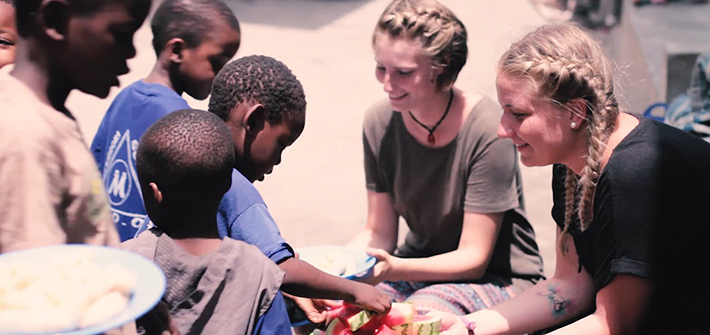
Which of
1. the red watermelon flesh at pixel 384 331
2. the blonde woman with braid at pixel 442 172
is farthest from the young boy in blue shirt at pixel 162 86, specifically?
the red watermelon flesh at pixel 384 331

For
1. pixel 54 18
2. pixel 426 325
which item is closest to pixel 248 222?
pixel 426 325

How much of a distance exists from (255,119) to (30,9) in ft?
2.54

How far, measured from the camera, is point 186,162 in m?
1.95

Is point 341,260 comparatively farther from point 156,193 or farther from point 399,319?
point 156,193

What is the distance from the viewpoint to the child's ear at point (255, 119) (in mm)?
2367

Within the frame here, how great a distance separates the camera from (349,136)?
7055 mm

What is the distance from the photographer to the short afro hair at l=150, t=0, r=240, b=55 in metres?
2.91

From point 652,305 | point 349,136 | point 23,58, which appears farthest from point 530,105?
point 349,136

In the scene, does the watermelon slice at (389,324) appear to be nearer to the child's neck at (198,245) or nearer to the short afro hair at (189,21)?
the child's neck at (198,245)

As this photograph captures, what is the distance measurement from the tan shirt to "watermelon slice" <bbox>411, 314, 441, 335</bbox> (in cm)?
106

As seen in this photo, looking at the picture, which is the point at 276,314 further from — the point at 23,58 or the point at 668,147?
the point at 668,147

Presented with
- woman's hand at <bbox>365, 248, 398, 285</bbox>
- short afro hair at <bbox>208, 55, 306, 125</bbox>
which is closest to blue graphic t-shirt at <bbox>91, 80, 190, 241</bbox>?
short afro hair at <bbox>208, 55, 306, 125</bbox>

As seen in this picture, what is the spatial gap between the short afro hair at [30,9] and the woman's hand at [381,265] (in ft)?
4.71

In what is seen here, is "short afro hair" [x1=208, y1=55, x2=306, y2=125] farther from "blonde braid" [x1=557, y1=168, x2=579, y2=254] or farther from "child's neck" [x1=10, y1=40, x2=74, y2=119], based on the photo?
"blonde braid" [x1=557, y1=168, x2=579, y2=254]
